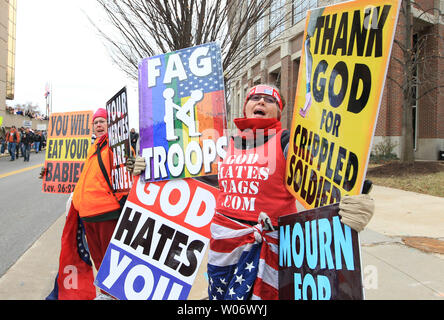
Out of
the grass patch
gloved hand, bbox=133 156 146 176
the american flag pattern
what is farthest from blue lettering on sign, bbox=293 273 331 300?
the grass patch

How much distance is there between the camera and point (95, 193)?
2791 mm

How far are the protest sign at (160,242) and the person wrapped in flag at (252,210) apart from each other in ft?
1.07

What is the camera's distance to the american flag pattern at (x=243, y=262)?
1765 mm

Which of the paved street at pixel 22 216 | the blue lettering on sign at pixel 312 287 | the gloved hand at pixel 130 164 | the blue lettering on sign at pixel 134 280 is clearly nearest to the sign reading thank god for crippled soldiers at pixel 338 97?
the blue lettering on sign at pixel 312 287

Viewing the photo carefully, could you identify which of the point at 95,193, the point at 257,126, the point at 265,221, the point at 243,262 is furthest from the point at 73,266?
the point at 257,126

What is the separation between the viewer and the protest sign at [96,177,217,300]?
2.24m

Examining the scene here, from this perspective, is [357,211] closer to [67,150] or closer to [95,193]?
[95,193]

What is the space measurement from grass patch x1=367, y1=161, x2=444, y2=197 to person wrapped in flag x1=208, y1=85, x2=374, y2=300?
7276 mm

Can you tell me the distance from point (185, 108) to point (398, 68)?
14.3 metres

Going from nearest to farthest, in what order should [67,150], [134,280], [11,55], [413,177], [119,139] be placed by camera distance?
[134,280]
[119,139]
[67,150]
[413,177]
[11,55]

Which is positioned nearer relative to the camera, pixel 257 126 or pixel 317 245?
pixel 317 245

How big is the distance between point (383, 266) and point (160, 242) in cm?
255

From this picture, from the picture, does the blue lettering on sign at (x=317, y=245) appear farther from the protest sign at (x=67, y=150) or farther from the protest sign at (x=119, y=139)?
the protest sign at (x=67, y=150)

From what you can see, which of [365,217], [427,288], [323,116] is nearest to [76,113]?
[323,116]
